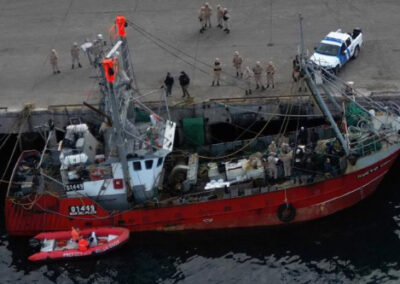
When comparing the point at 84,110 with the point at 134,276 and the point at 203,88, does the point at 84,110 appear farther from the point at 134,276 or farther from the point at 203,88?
the point at 134,276

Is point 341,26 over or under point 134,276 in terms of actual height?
over

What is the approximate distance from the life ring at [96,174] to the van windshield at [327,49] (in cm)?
1334

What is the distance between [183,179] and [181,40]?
39.8 feet

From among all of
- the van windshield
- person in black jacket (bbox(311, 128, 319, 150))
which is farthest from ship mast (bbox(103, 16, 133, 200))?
the van windshield

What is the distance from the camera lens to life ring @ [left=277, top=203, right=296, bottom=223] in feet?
108

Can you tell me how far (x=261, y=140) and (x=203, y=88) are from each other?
5070 millimetres

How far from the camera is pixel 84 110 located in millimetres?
36938

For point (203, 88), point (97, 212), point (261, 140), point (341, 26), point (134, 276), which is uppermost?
point (341, 26)

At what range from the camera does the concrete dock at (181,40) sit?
1531 inches

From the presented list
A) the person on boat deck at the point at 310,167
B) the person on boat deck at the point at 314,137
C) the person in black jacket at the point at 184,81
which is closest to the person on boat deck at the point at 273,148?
the person on boat deck at the point at 310,167

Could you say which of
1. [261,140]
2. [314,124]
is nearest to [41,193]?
[261,140]

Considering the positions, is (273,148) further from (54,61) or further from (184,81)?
(54,61)

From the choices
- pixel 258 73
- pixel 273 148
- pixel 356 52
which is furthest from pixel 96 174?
pixel 356 52

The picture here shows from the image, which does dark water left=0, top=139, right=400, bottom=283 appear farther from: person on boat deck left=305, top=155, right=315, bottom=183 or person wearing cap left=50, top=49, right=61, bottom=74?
person wearing cap left=50, top=49, right=61, bottom=74
